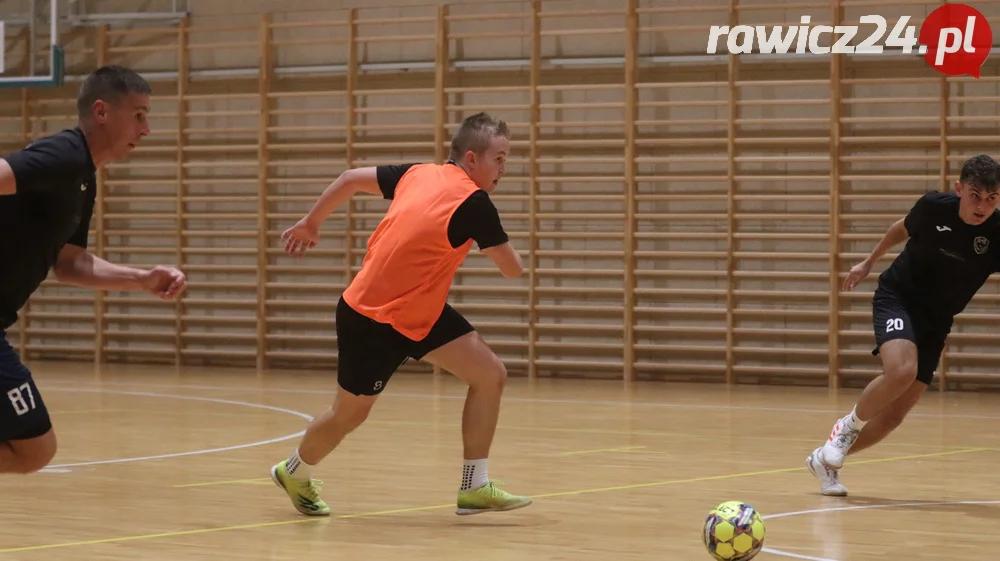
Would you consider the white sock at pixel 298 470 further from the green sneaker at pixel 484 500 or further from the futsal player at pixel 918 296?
the futsal player at pixel 918 296

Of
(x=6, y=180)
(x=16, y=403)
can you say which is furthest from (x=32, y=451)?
(x=6, y=180)

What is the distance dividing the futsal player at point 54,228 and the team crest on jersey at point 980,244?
12.1 ft

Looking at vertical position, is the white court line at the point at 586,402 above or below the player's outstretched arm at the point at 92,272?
below

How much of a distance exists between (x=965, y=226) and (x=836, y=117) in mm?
6548

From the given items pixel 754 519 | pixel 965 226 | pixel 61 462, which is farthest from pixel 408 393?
pixel 754 519

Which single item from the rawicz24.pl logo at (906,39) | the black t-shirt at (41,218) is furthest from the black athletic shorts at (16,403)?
the rawicz24.pl logo at (906,39)

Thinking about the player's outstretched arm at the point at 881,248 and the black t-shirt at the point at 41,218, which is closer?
the black t-shirt at the point at 41,218

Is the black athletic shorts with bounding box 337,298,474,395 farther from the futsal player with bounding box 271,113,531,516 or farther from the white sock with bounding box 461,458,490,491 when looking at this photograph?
the white sock with bounding box 461,458,490,491

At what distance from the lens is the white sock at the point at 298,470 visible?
5484 mm

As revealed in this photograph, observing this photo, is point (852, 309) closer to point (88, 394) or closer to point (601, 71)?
point (601, 71)

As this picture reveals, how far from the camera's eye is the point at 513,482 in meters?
6.66

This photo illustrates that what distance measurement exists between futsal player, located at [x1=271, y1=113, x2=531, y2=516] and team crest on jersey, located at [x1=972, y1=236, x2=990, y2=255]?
2241mm

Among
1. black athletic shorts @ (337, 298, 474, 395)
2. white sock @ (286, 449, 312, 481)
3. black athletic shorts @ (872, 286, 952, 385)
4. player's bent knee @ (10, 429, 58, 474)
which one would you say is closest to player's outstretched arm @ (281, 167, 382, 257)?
black athletic shorts @ (337, 298, 474, 395)

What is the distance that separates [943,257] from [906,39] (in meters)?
6.71
